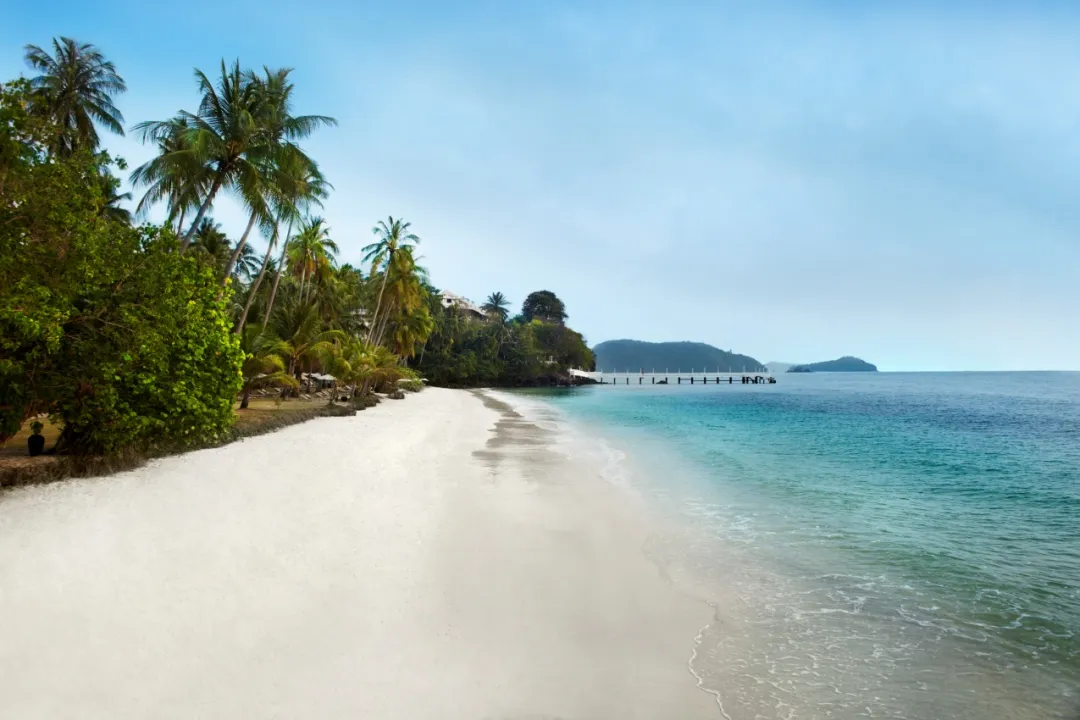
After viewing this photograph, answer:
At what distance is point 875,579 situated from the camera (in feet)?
22.7

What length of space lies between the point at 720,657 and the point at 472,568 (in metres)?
2.90

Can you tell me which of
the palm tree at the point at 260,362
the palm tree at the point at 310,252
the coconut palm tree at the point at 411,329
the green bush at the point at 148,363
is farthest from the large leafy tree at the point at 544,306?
the green bush at the point at 148,363

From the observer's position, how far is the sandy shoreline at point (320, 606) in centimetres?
375

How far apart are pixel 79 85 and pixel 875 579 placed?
112 feet

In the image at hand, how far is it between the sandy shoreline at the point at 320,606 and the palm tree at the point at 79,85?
2407 centimetres

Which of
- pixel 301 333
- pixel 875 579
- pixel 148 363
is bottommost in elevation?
pixel 875 579

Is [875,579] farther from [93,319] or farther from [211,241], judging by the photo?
[211,241]

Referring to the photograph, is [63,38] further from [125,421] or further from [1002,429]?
[1002,429]

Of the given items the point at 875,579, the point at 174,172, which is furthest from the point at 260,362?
the point at 875,579

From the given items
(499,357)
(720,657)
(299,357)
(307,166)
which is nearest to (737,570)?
(720,657)

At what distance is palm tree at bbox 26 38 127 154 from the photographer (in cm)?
2319

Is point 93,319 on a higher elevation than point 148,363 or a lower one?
higher

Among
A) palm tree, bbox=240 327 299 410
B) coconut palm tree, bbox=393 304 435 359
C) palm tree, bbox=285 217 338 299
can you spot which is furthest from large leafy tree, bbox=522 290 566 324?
palm tree, bbox=240 327 299 410

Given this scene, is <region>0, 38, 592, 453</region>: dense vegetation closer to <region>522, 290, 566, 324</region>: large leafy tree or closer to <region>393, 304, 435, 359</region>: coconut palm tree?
<region>393, 304, 435, 359</region>: coconut palm tree
